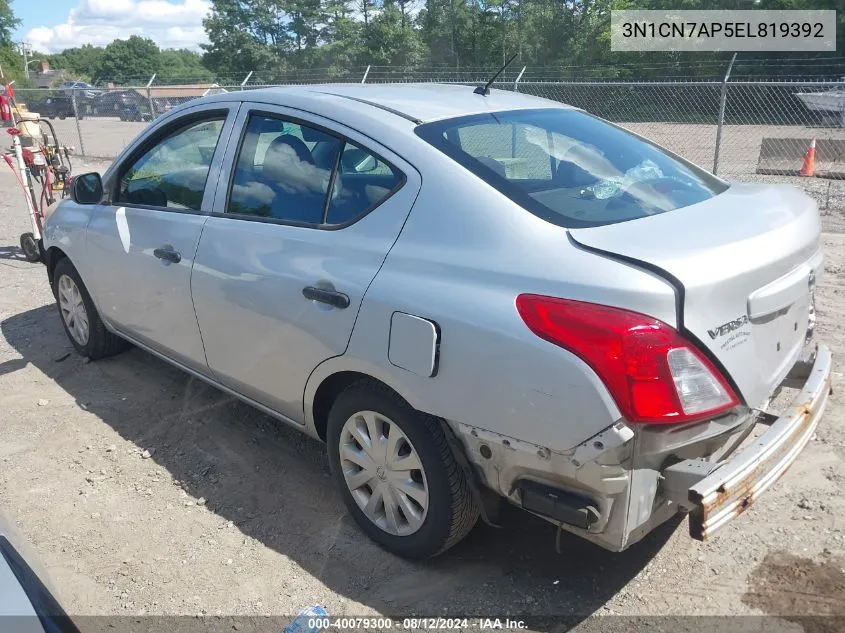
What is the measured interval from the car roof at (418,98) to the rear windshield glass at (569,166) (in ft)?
0.29

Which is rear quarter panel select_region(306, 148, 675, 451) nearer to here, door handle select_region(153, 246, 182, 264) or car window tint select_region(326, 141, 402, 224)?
car window tint select_region(326, 141, 402, 224)

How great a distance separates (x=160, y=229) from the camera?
12.6 feet

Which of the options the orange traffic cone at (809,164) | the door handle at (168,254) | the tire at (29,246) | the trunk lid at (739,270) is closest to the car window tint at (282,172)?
the door handle at (168,254)

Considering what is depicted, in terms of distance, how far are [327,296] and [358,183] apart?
49 cm

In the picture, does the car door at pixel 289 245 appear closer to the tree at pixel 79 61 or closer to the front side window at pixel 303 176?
the front side window at pixel 303 176

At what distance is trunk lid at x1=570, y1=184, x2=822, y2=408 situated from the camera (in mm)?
2199

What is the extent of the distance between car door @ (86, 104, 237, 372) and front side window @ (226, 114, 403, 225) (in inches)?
8.9

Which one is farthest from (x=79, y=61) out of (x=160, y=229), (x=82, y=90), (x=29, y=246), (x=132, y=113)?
(x=160, y=229)

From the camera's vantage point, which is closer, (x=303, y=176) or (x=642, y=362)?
(x=642, y=362)

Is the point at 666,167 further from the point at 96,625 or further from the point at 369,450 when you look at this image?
the point at 96,625

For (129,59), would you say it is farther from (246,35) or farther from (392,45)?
(392,45)

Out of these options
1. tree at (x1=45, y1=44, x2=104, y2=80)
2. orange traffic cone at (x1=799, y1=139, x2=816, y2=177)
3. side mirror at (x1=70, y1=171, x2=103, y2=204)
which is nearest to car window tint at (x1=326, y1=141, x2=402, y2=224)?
side mirror at (x1=70, y1=171, x2=103, y2=204)

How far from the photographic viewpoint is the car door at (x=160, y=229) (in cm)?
364

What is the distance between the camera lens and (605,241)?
235cm
